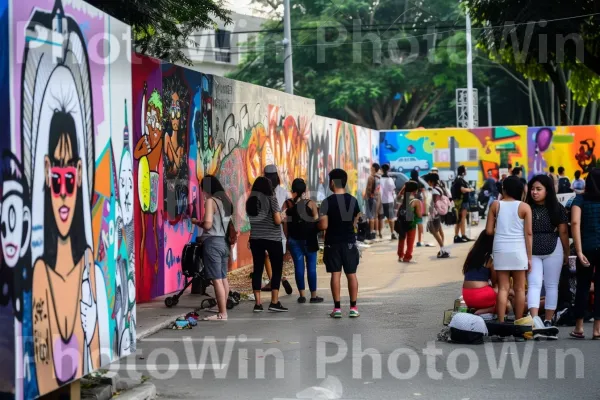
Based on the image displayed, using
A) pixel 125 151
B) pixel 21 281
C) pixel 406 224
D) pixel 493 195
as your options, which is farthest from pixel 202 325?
pixel 493 195

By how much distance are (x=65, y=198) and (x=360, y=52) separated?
5156cm

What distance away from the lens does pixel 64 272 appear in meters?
6.84

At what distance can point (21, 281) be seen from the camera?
20.2 ft

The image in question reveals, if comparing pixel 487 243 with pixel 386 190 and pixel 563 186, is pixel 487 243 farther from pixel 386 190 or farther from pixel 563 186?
pixel 563 186

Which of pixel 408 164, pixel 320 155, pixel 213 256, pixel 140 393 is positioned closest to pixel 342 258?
pixel 213 256

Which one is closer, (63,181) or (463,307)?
(63,181)

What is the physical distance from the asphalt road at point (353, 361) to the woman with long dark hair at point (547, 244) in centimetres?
53

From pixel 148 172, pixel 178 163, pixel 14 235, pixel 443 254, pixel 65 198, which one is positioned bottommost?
pixel 443 254

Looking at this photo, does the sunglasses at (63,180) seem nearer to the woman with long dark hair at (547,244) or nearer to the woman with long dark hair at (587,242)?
the woman with long dark hair at (587,242)

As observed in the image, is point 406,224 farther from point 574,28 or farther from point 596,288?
point 596,288

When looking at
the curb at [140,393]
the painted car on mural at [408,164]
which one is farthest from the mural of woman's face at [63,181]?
the painted car on mural at [408,164]

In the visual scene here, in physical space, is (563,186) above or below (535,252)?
above

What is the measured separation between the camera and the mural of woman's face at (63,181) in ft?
21.9

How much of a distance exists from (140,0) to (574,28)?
9583 mm
